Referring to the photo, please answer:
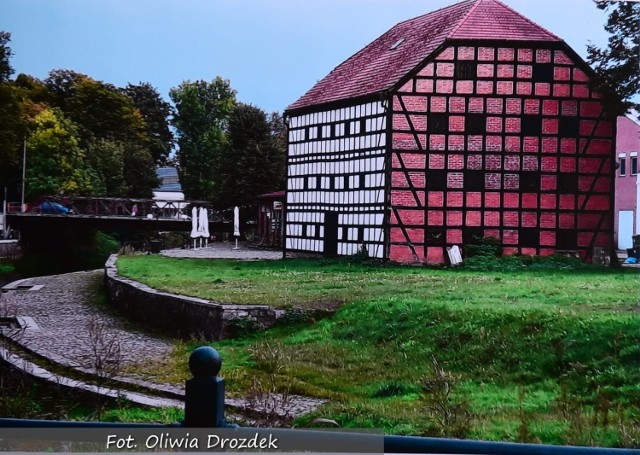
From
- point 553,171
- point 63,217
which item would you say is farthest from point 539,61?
point 63,217

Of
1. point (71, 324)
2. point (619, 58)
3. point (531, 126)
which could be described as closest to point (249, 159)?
point (71, 324)

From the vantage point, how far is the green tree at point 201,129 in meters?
2.87

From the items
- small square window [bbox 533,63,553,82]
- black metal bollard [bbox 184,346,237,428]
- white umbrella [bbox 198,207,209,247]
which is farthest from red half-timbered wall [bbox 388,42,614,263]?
black metal bollard [bbox 184,346,237,428]

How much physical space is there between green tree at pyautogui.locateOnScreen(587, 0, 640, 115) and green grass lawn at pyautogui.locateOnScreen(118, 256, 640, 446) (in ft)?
2.16

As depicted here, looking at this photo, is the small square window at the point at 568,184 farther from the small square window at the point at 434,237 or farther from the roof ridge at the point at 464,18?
the roof ridge at the point at 464,18

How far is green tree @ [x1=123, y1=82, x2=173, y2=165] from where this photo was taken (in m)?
2.83

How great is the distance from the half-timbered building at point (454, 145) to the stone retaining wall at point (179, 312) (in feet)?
1.13

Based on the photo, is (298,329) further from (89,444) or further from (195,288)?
(89,444)

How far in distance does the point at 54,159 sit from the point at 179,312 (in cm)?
73

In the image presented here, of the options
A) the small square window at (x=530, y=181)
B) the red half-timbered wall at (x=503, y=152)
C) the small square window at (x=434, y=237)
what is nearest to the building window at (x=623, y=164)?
the red half-timbered wall at (x=503, y=152)

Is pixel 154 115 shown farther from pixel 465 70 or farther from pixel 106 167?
pixel 465 70

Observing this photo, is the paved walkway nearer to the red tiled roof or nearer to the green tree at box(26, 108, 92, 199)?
the green tree at box(26, 108, 92, 199)

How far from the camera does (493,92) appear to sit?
122 inches
